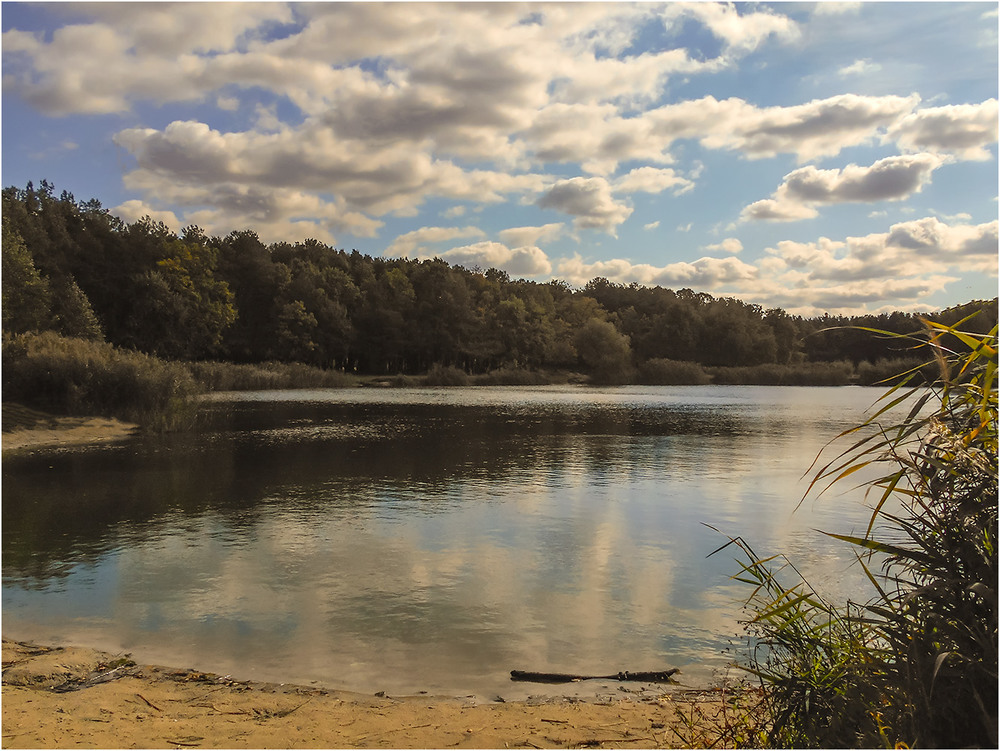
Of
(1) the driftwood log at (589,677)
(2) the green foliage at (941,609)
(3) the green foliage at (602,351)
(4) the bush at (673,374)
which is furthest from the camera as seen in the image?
(3) the green foliage at (602,351)

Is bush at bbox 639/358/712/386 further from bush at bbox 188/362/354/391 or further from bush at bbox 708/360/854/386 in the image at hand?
bush at bbox 188/362/354/391

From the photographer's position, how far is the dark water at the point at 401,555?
708cm

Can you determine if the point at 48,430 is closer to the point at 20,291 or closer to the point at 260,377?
the point at 20,291

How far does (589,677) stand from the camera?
643 cm

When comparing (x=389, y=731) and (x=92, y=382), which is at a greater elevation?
(x=92, y=382)

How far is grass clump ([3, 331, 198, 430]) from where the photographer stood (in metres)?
24.2

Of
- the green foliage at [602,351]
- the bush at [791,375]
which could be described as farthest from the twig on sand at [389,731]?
the bush at [791,375]

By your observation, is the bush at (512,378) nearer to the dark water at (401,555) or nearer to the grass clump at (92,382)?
the grass clump at (92,382)

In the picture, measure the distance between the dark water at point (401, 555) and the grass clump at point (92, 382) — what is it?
4423mm

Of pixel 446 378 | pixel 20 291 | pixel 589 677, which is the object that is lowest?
pixel 589 677

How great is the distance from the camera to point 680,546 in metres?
11.3

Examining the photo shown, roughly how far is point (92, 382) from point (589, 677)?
24.5 metres

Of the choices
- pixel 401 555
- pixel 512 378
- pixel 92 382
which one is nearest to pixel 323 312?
pixel 512 378

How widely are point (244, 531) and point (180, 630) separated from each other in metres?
4.56
